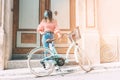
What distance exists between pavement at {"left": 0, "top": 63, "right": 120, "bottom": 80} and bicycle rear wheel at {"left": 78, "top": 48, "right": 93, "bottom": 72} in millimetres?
135

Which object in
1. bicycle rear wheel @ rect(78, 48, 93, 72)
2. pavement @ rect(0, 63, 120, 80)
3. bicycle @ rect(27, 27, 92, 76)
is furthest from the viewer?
bicycle rear wheel @ rect(78, 48, 93, 72)

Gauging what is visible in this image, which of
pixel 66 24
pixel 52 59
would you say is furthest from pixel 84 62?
pixel 66 24

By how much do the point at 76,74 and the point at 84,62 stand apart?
385 millimetres

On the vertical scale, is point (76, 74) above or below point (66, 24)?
below

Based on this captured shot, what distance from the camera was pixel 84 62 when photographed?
308 inches

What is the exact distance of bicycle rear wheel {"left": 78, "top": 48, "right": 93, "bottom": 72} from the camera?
7.87 metres

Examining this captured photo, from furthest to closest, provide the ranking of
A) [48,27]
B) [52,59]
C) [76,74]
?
[48,27] < [76,74] < [52,59]

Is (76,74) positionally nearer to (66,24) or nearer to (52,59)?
(52,59)

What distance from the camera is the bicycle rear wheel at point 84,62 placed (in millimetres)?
7875

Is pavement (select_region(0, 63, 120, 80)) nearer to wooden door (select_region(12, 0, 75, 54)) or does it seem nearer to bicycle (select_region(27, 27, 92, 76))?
bicycle (select_region(27, 27, 92, 76))

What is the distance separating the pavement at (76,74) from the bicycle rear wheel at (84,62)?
0.44 feet

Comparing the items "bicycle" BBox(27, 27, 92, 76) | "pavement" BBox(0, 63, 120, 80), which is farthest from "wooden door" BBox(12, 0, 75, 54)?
"bicycle" BBox(27, 27, 92, 76)

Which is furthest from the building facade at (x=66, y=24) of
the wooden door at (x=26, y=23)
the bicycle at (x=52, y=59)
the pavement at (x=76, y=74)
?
the bicycle at (x=52, y=59)

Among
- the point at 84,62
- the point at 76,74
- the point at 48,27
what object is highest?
the point at 48,27
